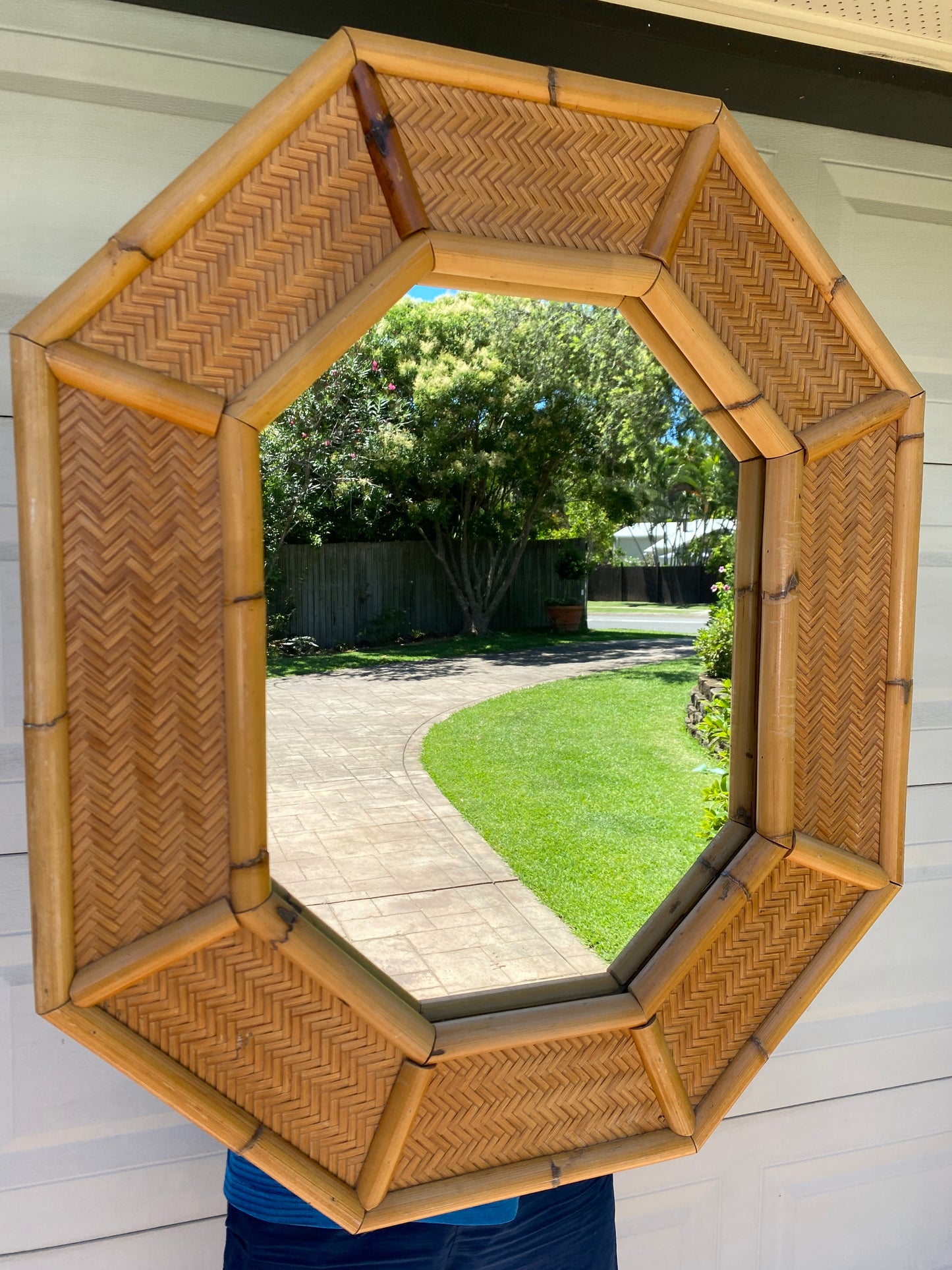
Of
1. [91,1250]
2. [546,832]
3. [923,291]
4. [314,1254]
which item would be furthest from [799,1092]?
[923,291]

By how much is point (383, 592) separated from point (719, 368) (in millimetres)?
2330

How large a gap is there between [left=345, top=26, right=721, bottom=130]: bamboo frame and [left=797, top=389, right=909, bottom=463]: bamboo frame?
33cm

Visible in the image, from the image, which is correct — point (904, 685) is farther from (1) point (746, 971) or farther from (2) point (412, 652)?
(2) point (412, 652)

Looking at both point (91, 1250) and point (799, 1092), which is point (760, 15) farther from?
point (91, 1250)

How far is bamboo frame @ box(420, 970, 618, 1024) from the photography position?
917 millimetres

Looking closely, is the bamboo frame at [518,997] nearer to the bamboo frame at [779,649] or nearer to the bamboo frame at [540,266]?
the bamboo frame at [779,649]

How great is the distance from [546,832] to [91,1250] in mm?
926

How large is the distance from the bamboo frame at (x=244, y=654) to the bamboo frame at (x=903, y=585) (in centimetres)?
71

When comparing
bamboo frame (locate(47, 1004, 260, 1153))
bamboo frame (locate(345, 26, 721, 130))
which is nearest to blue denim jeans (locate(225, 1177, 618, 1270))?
bamboo frame (locate(47, 1004, 260, 1153))

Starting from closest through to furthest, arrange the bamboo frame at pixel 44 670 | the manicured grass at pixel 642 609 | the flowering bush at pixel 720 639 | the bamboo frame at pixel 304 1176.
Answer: the bamboo frame at pixel 44 670 → the bamboo frame at pixel 304 1176 → the flowering bush at pixel 720 639 → the manicured grass at pixel 642 609

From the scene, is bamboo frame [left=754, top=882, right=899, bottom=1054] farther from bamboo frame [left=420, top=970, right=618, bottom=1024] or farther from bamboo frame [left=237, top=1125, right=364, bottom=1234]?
bamboo frame [left=237, top=1125, right=364, bottom=1234]

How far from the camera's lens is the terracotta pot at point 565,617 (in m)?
3.71

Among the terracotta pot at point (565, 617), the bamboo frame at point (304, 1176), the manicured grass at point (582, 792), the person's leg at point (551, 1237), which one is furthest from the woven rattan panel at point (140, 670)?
the terracotta pot at point (565, 617)

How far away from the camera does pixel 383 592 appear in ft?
10.4
